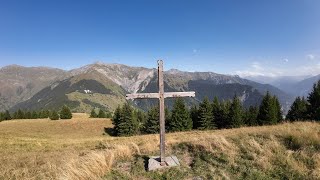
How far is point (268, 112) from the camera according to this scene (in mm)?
68750

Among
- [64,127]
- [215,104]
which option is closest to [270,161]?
[215,104]

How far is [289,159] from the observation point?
1086cm

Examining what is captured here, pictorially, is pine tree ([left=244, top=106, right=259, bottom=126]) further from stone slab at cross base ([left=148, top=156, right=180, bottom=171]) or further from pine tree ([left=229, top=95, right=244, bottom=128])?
stone slab at cross base ([left=148, top=156, right=180, bottom=171])

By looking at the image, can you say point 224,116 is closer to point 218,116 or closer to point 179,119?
A: point 218,116

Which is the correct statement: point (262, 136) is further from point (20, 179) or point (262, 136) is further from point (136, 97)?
point (20, 179)

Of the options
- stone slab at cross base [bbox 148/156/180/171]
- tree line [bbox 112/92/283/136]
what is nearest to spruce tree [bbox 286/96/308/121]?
tree line [bbox 112/92/283/136]

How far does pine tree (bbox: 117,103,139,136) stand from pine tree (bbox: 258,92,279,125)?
33.8 meters

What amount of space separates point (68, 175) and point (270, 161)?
24.9 ft

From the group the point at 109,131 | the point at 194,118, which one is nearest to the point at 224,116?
the point at 194,118

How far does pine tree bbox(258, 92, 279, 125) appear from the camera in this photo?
68.3 meters

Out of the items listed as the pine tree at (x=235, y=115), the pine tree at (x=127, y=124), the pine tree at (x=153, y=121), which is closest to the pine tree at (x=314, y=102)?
the pine tree at (x=235, y=115)

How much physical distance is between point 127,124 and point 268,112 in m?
37.2

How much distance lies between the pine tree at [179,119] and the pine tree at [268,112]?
1771cm

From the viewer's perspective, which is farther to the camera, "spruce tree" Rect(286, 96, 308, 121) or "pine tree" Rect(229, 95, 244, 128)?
"pine tree" Rect(229, 95, 244, 128)
